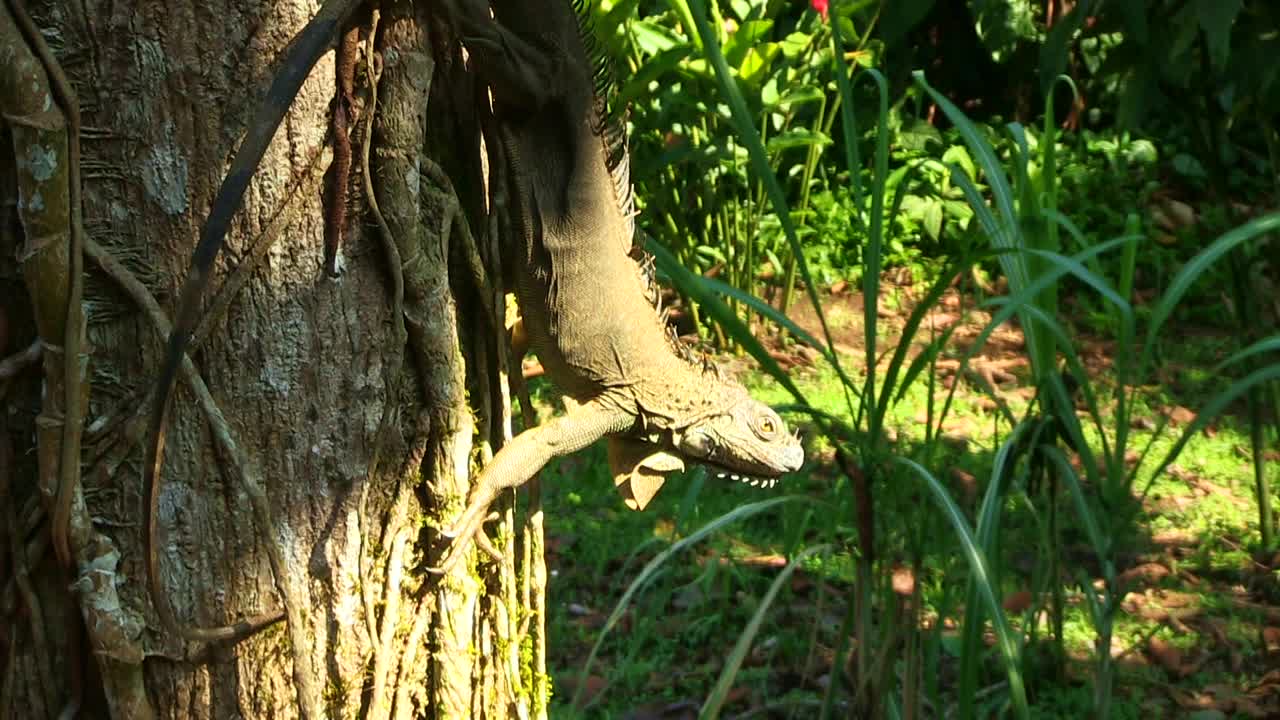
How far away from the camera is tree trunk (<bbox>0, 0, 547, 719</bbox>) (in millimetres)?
1460

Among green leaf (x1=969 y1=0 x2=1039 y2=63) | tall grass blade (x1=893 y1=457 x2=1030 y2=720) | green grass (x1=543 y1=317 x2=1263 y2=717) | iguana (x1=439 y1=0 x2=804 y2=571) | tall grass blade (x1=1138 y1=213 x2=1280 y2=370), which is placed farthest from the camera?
green leaf (x1=969 y1=0 x2=1039 y2=63)

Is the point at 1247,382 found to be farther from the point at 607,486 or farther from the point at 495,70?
the point at 607,486

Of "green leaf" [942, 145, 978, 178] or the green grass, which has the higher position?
"green leaf" [942, 145, 978, 178]

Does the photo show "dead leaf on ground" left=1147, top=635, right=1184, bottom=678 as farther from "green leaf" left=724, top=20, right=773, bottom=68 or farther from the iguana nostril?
"green leaf" left=724, top=20, right=773, bottom=68

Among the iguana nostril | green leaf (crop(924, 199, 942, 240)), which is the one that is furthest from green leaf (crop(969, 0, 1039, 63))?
the iguana nostril

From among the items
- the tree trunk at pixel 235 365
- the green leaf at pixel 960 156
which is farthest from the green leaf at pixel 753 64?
the tree trunk at pixel 235 365

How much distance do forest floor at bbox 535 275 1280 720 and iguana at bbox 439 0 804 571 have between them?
0.60 meters

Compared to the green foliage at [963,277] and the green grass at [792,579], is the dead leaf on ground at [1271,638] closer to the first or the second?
the green grass at [792,579]

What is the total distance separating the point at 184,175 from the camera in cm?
148

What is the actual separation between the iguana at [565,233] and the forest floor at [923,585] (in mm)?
604

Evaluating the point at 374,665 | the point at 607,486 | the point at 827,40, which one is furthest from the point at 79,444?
the point at 827,40

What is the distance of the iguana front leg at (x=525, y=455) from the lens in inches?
67.2

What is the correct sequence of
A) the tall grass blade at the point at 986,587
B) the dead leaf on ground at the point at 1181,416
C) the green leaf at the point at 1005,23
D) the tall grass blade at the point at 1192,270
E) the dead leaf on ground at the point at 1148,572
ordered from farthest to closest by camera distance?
the green leaf at the point at 1005,23 < the dead leaf on ground at the point at 1181,416 < the dead leaf on ground at the point at 1148,572 < the tall grass blade at the point at 1192,270 < the tall grass blade at the point at 986,587

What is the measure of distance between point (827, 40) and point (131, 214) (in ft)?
12.9
